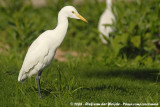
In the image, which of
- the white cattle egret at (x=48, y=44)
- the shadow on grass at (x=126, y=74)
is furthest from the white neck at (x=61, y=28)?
the shadow on grass at (x=126, y=74)

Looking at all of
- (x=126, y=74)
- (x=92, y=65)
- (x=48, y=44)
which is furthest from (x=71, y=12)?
(x=92, y=65)

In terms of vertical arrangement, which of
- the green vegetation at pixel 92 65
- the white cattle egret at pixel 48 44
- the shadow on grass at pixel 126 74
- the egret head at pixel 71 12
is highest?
the egret head at pixel 71 12

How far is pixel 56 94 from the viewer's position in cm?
438

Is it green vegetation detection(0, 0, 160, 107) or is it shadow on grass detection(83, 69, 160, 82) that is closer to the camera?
green vegetation detection(0, 0, 160, 107)

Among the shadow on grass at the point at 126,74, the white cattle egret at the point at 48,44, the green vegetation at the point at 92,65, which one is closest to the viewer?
the white cattle egret at the point at 48,44

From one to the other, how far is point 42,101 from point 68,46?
16.7 feet

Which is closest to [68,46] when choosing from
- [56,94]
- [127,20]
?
[127,20]

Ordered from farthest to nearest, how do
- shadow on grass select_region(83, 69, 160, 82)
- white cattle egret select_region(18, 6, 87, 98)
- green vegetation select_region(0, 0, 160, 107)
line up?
shadow on grass select_region(83, 69, 160, 82) → green vegetation select_region(0, 0, 160, 107) → white cattle egret select_region(18, 6, 87, 98)

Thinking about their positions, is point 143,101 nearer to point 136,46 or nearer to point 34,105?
point 34,105

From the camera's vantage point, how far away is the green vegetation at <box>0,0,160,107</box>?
14.1ft

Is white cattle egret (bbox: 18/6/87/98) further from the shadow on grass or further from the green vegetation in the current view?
the shadow on grass

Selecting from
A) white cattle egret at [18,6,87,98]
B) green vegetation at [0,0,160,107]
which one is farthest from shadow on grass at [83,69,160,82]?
white cattle egret at [18,6,87,98]

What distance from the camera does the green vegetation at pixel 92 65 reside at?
170 inches

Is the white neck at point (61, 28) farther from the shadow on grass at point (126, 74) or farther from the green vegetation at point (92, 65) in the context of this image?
the shadow on grass at point (126, 74)
